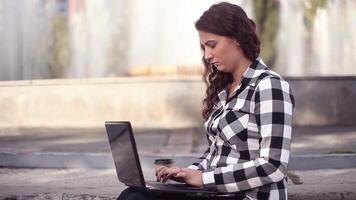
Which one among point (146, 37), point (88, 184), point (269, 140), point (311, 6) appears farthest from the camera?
point (146, 37)

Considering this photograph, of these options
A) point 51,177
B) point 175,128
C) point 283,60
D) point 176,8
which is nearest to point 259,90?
point 51,177

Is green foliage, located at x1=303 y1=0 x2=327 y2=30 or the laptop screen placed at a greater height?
the laptop screen

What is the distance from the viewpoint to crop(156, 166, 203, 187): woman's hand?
2.65 meters

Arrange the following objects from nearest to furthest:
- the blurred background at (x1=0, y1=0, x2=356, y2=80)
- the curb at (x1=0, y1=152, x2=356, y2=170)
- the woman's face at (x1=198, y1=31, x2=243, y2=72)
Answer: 1. the woman's face at (x1=198, y1=31, x2=243, y2=72)
2. the curb at (x1=0, y1=152, x2=356, y2=170)
3. the blurred background at (x1=0, y1=0, x2=356, y2=80)

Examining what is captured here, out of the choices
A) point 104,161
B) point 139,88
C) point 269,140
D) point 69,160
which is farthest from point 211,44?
point 139,88

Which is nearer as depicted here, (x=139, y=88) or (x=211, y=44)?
(x=211, y=44)

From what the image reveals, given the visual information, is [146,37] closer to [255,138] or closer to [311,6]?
[311,6]

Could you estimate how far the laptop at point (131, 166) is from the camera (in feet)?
8.55

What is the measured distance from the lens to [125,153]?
2.71 metres

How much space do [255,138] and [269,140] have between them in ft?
0.27

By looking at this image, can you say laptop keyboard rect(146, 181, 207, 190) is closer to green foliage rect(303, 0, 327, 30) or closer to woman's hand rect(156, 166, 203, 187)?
woman's hand rect(156, 166, 203, 187)

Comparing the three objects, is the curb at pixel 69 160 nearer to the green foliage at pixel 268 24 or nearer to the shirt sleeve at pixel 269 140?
the shirt sleeve at pixel 269 140

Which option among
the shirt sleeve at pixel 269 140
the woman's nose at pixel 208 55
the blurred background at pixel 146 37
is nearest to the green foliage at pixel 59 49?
the blurred background at pixel 146 37

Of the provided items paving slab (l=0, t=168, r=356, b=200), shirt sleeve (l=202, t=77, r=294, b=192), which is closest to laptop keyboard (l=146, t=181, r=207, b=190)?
shirt sleeve (l=202, t=77, r=294, b=192)
